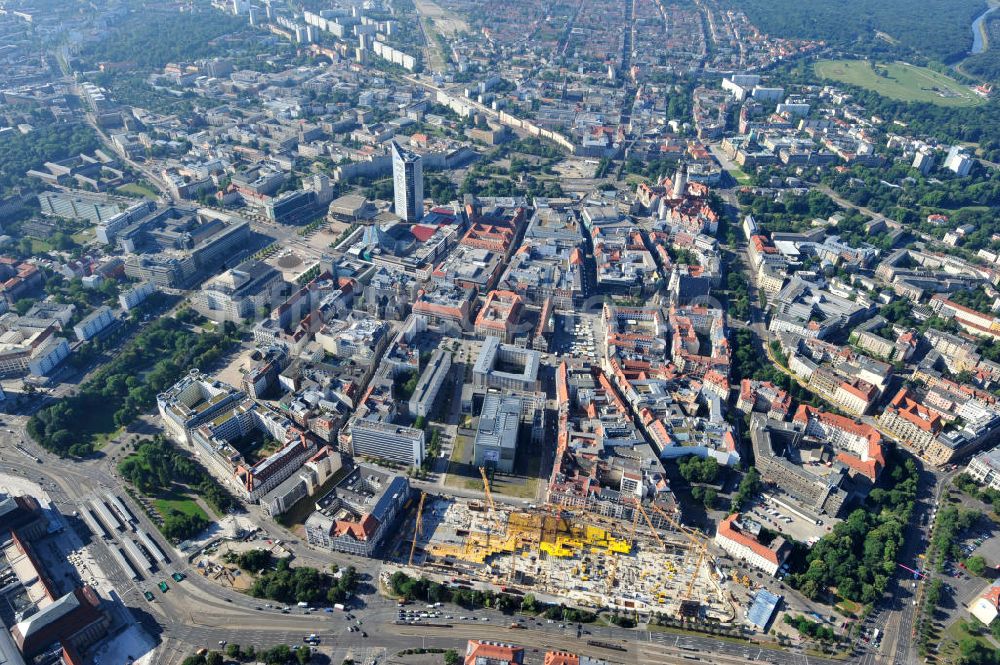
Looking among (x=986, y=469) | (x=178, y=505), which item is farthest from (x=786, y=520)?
(x=178, y=505)

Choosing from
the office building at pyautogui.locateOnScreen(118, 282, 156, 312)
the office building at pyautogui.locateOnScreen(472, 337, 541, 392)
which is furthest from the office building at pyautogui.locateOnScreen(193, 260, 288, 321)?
the office building at pyautogui.locateOnScreen(472, 337, 541, 392)

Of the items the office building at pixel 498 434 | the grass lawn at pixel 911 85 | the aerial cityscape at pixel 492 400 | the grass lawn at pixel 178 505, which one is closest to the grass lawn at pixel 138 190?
the aerial cityscape at pixel 492 400

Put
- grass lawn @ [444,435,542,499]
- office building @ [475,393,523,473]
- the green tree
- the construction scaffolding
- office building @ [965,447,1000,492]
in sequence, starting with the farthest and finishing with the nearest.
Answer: office building @ [965,447,1000,492], office building @ [475,393,523,473], grass lawn @ [444,435,542,499], the green tree, the construction scaffolding

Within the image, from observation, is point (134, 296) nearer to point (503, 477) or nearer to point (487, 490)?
point (487, 490)

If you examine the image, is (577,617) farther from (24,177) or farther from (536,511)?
(24,177)

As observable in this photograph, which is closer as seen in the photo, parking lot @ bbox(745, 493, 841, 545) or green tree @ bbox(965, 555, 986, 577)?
green tree @ bbox(965, 555, 986, 577)

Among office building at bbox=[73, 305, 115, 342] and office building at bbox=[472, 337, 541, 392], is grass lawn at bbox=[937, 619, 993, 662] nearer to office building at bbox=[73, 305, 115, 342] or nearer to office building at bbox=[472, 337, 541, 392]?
office building at bbox=[472, 337, 541, 392]
